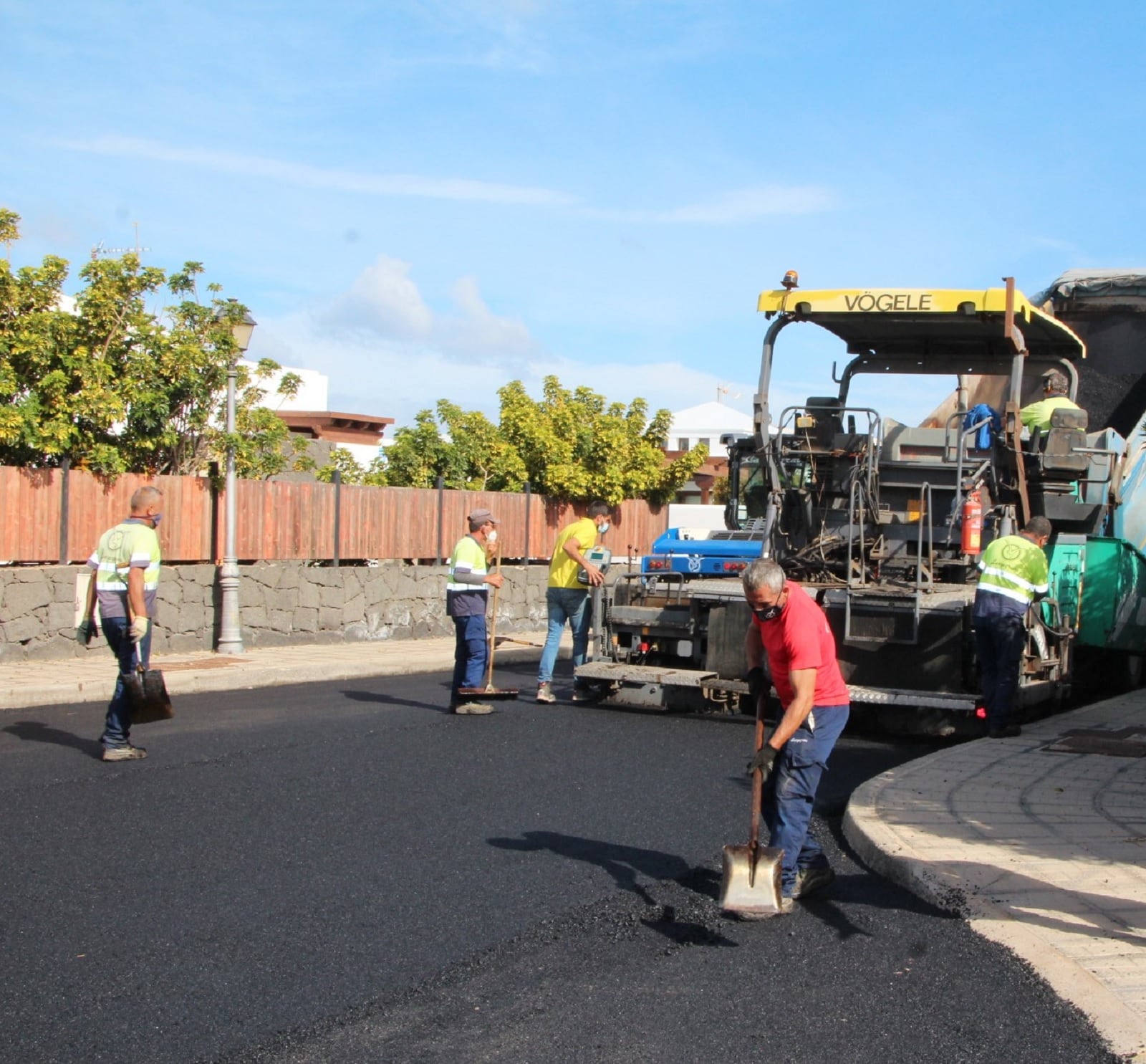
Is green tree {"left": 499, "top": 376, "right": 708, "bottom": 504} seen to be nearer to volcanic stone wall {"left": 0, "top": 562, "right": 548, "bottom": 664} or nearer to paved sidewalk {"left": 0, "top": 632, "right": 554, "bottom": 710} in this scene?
volcanic stone wall {"left": 0, "top": 562, "right": 548, "bottom": 664}

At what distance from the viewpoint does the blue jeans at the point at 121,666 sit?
27.6 feet

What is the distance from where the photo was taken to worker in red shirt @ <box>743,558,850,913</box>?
18.0 feet

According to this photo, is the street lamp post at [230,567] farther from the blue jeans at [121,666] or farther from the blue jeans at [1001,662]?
the blue jeans at [1001,662]

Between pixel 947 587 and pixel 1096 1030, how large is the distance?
606 centimetres

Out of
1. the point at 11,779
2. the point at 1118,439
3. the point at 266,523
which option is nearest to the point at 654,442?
the point at 266,523

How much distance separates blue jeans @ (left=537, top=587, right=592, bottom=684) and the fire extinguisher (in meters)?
3.46

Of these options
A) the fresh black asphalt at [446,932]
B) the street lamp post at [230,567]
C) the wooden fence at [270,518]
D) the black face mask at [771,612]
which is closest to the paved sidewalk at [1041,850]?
the fresh black asphalt at [446,932]

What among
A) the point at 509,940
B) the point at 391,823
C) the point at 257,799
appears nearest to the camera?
the point at 509,940

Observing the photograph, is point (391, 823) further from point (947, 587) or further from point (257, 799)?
point (947, 587)

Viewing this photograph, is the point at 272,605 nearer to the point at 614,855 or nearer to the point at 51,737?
the point at 51,737

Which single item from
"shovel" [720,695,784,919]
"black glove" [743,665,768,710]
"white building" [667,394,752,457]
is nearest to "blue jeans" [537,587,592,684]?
"black glove" [743,665,768,710]

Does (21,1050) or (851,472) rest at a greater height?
(851,472)

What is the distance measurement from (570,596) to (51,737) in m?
4.45

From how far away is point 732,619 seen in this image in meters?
10.7
